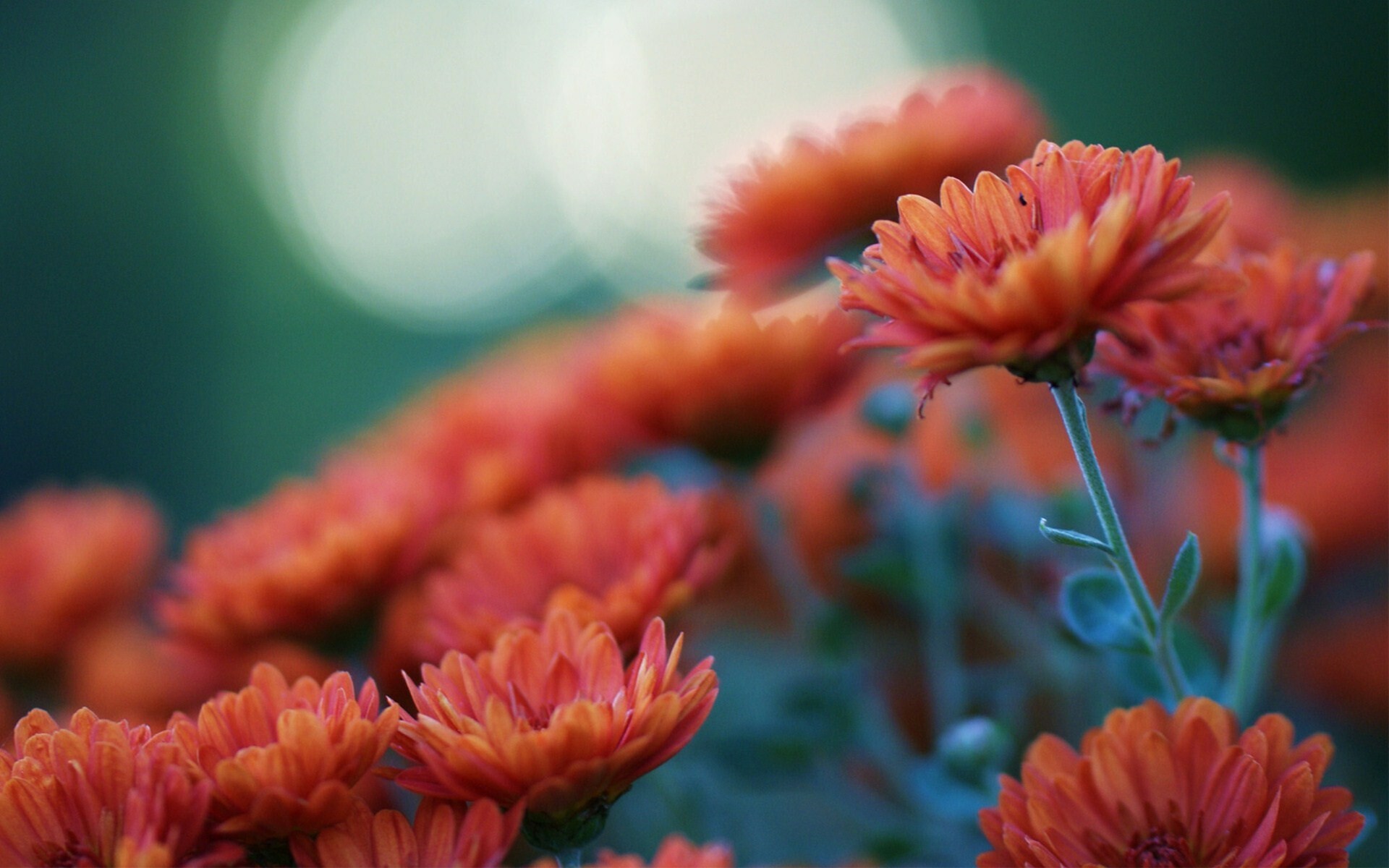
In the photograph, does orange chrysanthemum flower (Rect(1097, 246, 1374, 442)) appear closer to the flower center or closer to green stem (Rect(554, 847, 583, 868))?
the flower center

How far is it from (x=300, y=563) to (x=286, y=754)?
0.82ft

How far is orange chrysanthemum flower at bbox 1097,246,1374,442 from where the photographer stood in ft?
1.47

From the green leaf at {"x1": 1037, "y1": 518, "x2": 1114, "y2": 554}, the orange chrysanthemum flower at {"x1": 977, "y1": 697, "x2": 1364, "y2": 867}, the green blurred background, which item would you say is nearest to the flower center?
the orange chrysanthemum flower at {"x1": 977, "y1": 697, "x2": 1364, "y2": 867}

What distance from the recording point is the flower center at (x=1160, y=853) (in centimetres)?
40

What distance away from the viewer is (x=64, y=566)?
835 mm

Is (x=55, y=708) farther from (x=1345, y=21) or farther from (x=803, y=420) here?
(x=1345, y=21)

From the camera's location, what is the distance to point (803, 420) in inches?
28.7

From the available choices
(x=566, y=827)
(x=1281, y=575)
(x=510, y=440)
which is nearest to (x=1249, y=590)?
(x=1281, y=575)

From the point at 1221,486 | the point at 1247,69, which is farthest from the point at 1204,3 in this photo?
the point at 1221,486

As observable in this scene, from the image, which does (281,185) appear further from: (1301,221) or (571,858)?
(571,858)

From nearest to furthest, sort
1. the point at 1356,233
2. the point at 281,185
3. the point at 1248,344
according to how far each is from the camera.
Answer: the point at 1248,344 → the point at 1356,233 → the point at 281,185

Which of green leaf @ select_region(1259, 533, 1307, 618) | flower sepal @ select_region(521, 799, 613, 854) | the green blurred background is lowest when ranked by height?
green leaf @ select_region(1259, 533, 1307, 618)

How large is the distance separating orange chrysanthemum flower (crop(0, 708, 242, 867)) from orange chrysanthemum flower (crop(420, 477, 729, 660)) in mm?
149

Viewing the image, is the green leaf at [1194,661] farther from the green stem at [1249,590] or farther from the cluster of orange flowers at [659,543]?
the cluster of orange flowers at [659,543]
